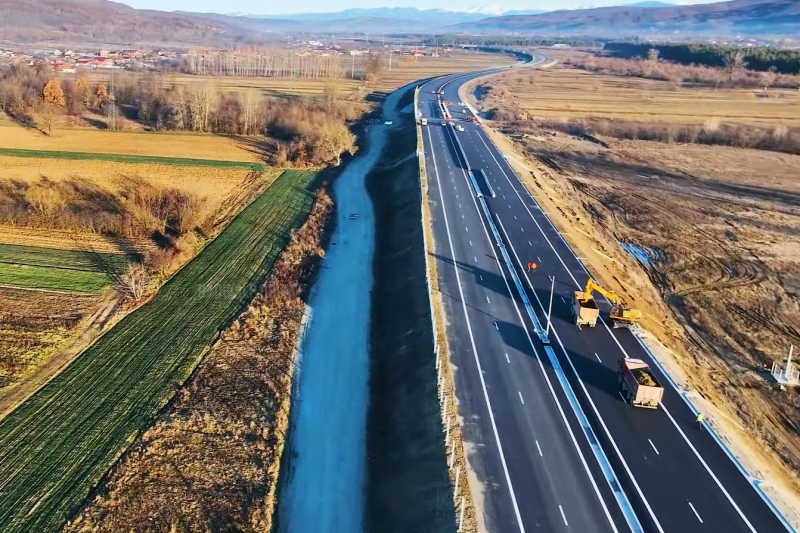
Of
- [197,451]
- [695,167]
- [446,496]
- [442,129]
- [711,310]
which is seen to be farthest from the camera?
[442,129]

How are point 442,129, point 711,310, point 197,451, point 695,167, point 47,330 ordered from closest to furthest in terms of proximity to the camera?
point 197,451 < point 47,330 < point 711,310 < point 695,167 < point 442,129

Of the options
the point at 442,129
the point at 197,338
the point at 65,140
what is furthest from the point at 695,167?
the point at 65,140

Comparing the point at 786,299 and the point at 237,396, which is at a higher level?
the point at 786,299

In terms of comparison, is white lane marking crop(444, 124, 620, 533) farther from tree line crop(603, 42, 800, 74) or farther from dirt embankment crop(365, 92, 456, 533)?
tree line crop(603, 42, 800, 74)

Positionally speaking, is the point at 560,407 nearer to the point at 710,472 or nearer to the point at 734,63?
the point at 710,472

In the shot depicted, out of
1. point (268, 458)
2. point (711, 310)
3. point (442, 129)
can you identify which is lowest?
point (268, 458)

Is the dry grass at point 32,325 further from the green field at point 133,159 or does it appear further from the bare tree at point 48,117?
A: the bare tree at point 48,117

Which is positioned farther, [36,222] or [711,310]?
[36,222]

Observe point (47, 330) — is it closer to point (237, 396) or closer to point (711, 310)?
point (237, 396)
